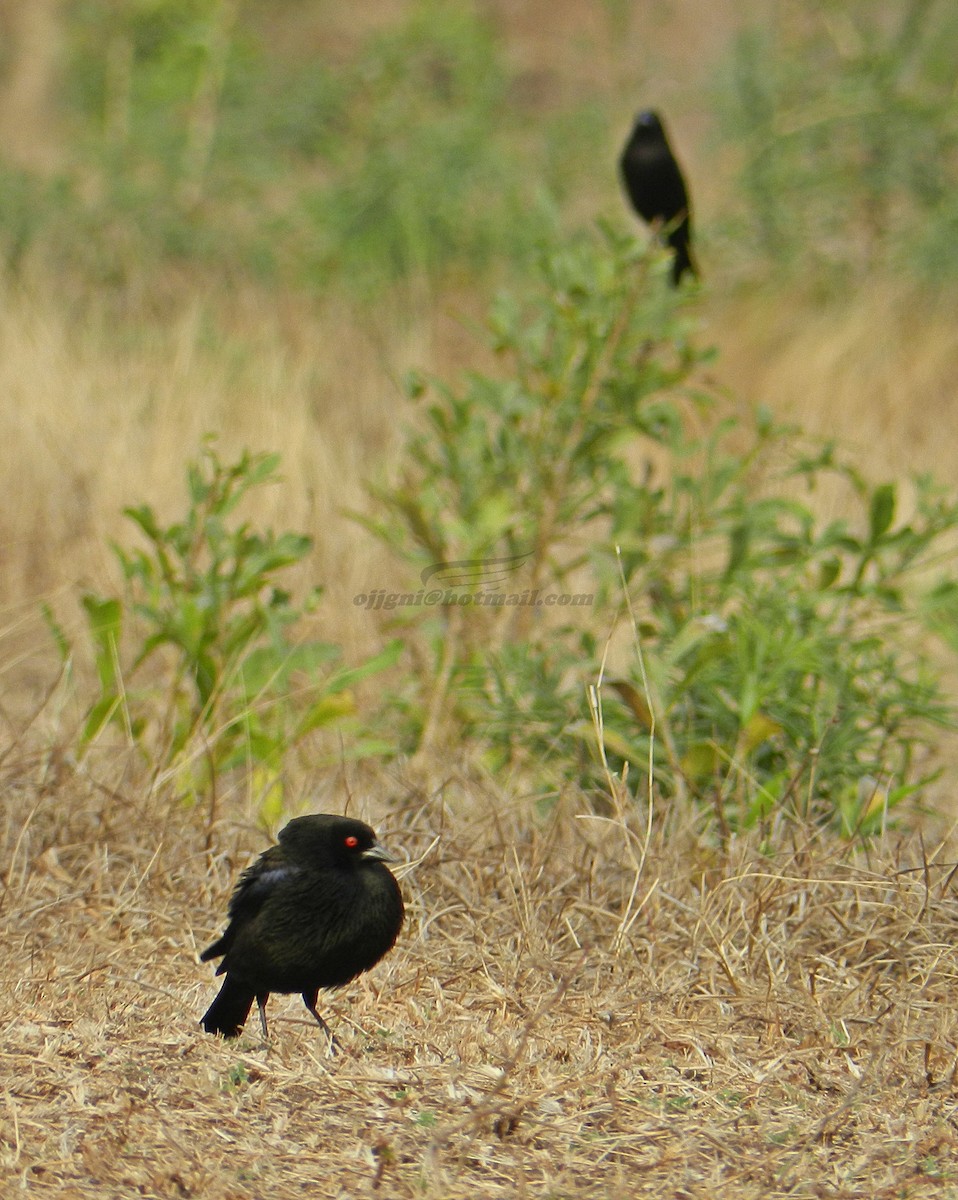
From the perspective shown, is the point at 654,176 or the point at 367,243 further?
the point at 367,243

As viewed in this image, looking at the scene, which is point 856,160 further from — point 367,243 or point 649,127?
point 649,127

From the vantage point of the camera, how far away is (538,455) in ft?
14.6

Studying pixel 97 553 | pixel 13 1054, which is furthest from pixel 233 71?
pixel 13 1054

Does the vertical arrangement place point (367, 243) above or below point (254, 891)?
above

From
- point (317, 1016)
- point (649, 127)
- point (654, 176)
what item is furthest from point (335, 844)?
point (649, 127)

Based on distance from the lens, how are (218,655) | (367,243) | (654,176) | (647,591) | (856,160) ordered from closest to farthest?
(218,655), (647,591), (654,176), (367,243), (856,160)

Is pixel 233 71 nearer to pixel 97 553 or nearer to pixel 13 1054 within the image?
pixel 97 553

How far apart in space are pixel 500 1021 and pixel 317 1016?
0.36m

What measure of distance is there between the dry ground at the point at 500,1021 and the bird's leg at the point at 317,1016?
0.03 meters

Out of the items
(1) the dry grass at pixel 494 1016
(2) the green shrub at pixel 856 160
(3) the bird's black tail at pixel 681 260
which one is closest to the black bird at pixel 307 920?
(1) the dry grass at pixel 494 1016

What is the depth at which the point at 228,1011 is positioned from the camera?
2908 millimetres

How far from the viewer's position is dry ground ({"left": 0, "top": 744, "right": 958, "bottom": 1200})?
2449mm

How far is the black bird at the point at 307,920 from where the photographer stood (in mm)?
2826

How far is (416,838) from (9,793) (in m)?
1.03
